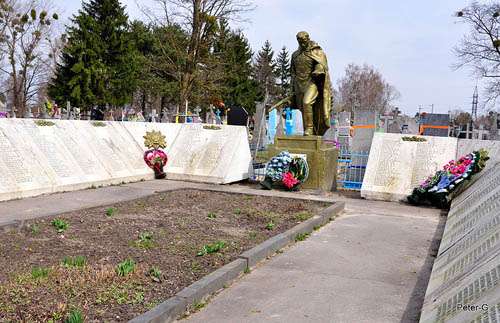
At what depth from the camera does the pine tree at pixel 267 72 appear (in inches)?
2532

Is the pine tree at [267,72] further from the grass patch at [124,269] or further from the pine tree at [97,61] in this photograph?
the grass patch at [124,269]

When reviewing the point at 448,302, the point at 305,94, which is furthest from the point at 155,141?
the point at 448,302

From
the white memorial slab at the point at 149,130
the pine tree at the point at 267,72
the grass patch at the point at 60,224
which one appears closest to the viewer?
the grass patch at the point at 60,224

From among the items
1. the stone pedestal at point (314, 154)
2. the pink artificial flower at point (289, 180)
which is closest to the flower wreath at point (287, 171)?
the pink artificial flower at point (289, 180)

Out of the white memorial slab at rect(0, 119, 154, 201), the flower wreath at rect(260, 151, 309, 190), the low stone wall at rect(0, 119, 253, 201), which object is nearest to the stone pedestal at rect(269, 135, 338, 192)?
the flower wreath at rect(260, 151, 309, 190)

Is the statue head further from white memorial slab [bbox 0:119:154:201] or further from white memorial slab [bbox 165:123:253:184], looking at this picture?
white memorial slab [bbox 0:119:154:201]

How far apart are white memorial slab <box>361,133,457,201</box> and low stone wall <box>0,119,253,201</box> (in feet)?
11.6

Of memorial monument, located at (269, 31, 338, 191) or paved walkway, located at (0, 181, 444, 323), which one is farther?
memorial monument, located at (269, 31, 338, 191)

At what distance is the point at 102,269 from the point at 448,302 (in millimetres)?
2977

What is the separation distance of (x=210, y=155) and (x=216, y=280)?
753 cm

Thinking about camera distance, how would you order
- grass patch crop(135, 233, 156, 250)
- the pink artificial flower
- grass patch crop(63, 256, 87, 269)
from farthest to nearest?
1. the pink artificial flower
2. grass patch crop(135, 233, 156, 250)
3. grass patch crop(63, 256, 87, 269)

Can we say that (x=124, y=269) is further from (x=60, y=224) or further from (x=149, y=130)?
(x=149, y=130)

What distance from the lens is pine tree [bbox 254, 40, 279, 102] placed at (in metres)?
64.3

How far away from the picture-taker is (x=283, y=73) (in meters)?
66.6
